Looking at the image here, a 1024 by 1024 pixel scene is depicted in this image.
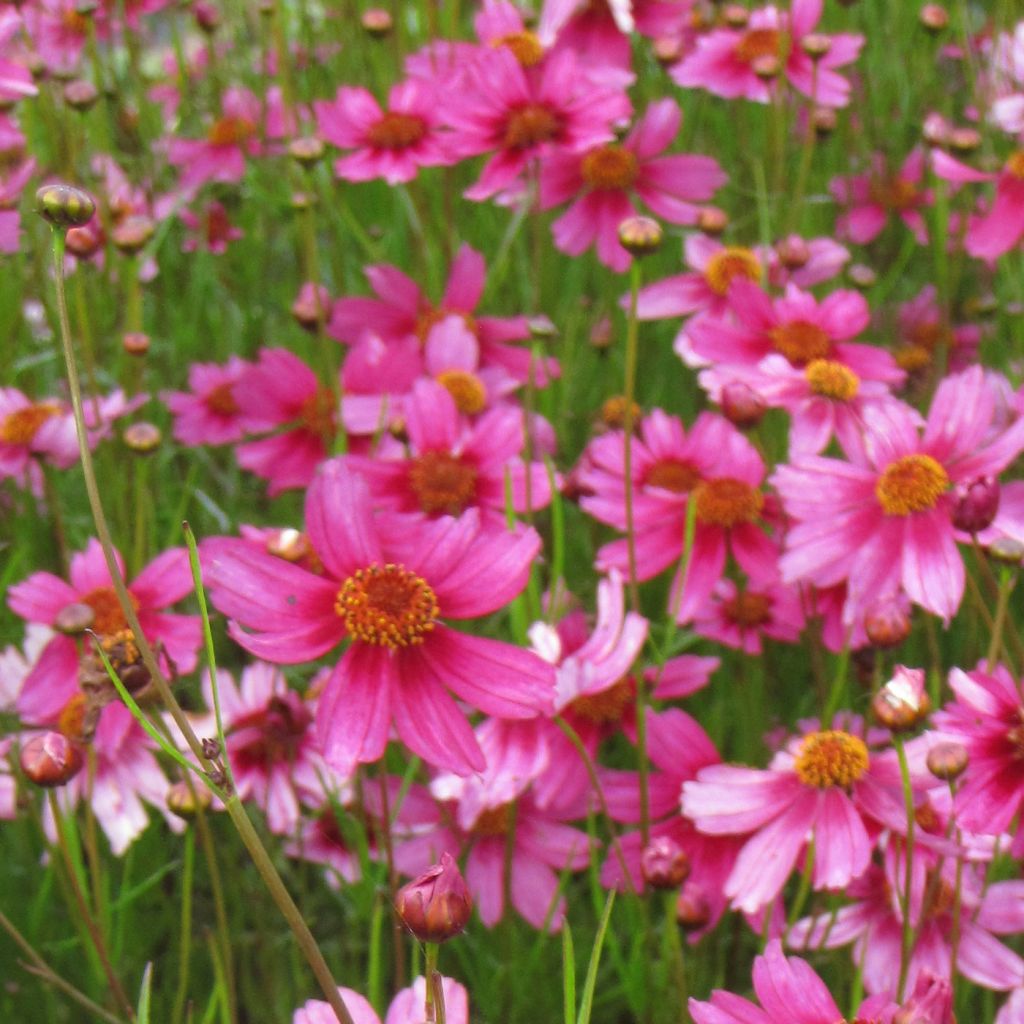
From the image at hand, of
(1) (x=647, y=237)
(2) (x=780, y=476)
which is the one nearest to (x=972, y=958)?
(2) (x=780, y=476)

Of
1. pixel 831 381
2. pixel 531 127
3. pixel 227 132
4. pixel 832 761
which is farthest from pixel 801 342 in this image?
pixel 227 132

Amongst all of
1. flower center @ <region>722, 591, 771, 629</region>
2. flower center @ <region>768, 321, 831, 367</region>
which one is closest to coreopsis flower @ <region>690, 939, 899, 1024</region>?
flower center @ <region>722, 591, 771, 629</region>

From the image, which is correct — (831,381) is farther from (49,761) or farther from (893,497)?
(49,761)

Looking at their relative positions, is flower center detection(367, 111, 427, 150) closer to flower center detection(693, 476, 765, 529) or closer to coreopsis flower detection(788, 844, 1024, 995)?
flower center detection(693, 476, 765, 529)

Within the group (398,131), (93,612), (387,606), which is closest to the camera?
(387,606)

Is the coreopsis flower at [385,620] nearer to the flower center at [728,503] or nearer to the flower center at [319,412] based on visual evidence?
the flower center at [728,503]
